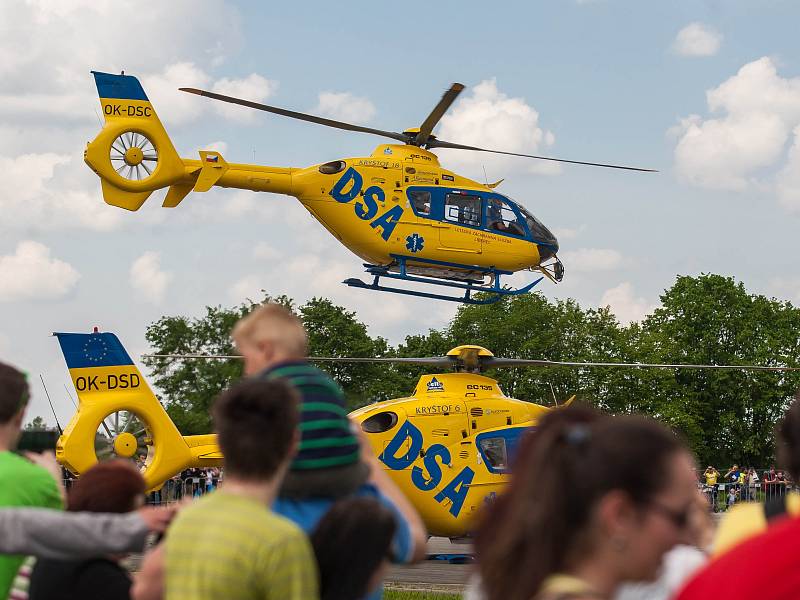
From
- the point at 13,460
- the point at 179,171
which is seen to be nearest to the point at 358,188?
the point at 179,171

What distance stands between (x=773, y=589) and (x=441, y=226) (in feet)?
62.1

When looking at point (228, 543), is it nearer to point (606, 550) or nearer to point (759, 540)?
point (606, 550)

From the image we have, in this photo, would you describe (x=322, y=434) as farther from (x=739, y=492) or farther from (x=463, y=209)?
(x=739, y=492)

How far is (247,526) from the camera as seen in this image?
347 cm

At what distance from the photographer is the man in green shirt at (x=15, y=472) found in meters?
4.41

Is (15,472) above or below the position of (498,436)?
below

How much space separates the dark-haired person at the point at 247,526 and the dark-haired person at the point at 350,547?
0.32 metres

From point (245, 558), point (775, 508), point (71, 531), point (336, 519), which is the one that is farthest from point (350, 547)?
point (775, 508)

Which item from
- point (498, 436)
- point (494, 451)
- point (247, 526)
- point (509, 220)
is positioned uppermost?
point (509, 220)

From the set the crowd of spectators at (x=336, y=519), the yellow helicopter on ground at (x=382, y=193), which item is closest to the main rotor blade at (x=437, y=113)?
the yellow helicopter on ground at (x=382, y=193)

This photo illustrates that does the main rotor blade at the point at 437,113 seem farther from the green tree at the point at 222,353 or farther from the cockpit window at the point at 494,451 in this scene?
the green tree at the point at 222,353

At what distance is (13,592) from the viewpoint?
4559 mm

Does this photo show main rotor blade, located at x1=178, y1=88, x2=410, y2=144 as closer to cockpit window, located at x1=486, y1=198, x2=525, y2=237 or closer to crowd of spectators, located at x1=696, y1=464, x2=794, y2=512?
cockpit window, located at x1=486, y1=198, x2=525, y2=237

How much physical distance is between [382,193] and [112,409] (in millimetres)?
6312
